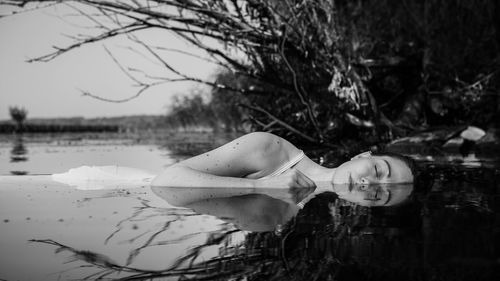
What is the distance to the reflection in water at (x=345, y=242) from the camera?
2.75 ft

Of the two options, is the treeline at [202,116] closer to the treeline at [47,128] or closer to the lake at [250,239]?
the treeline at [47,128]

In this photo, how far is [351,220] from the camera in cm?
137

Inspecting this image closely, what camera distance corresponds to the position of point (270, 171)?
2455mm

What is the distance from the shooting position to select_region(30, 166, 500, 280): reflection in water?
33.1 inches

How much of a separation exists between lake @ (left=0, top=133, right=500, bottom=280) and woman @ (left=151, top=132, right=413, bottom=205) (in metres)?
0.30

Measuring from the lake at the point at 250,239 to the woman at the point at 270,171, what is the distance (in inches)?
11.8

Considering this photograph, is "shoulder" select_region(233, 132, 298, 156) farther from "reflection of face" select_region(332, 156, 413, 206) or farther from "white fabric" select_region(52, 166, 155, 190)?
"white fabric" select_region(52, 166, 155, 190)

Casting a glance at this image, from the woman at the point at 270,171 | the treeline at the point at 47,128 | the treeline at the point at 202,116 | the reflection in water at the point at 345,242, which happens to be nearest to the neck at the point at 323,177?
the woman at the point at 270,171

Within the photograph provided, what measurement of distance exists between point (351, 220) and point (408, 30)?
19.9 feet

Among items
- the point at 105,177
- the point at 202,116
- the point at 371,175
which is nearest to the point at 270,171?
the point at 371,175

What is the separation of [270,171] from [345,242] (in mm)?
1396

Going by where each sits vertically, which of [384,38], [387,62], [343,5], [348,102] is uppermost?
[343,5]

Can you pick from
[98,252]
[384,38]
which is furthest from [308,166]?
[384,38]

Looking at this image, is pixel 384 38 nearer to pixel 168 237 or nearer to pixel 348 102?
pixel 348 102
